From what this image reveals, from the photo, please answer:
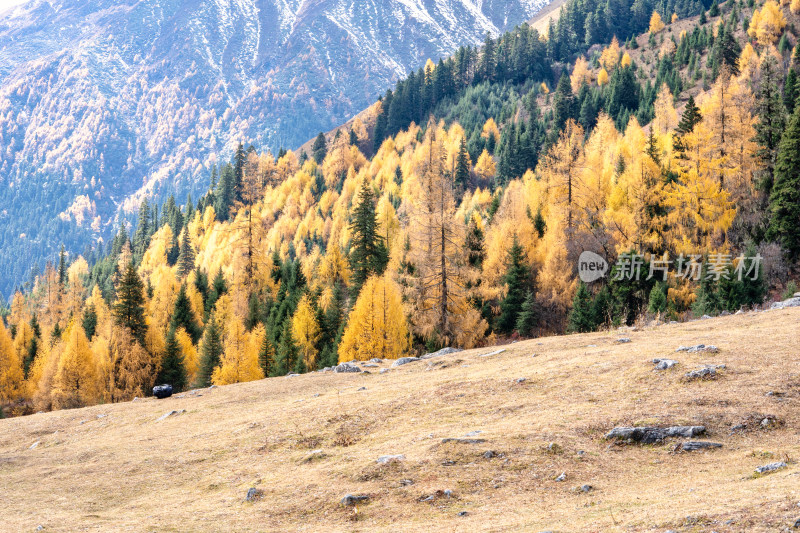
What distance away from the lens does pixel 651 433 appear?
13.4 m

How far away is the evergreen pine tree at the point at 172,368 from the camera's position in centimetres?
5262

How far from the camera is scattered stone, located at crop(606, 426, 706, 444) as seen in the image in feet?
43.2

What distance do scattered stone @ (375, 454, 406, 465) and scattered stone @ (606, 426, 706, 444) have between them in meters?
4.92

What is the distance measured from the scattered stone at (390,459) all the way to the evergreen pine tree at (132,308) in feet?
146

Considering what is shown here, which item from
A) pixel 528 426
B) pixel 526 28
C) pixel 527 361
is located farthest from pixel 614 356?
pixel 526 28

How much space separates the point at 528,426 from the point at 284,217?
115903 millimetres

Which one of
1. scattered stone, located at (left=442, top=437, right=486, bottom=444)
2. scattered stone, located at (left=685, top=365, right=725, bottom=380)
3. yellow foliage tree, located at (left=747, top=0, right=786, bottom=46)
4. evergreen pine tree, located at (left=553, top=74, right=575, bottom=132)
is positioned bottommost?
scattered stone, located at (left=442, top=437, right=486, bottom=444)

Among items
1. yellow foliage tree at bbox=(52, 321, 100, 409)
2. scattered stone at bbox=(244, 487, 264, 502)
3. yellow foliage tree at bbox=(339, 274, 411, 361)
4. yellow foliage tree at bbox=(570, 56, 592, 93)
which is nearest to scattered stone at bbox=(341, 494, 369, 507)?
scattered stone at bbox=(244, 487, 264, 502)

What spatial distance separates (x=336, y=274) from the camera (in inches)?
3044

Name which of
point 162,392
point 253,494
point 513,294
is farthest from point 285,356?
point 253,494

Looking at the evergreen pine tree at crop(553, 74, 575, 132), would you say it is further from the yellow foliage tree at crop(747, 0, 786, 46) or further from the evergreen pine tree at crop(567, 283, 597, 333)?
the evergreen pine tree at crop(567, 283, 597, 333)

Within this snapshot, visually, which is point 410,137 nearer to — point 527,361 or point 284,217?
point 284,217

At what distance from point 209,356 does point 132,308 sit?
879 cm

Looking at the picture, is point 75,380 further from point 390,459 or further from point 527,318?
point 390,459
